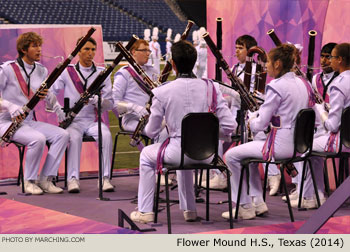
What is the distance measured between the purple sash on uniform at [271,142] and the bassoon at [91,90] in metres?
1.82

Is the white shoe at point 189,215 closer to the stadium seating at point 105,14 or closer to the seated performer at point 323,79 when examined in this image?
the seated performer at point 323,79

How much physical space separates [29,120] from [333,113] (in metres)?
3.33

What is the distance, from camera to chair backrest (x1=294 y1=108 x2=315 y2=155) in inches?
219

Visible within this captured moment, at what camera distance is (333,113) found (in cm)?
596

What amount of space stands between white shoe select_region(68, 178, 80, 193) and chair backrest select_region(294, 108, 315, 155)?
2.64 metres

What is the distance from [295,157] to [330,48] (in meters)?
1.63

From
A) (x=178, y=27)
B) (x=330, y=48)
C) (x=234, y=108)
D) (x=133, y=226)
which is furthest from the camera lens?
(x=178, y=27)

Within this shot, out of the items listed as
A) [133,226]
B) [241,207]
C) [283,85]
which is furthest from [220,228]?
[283,85]

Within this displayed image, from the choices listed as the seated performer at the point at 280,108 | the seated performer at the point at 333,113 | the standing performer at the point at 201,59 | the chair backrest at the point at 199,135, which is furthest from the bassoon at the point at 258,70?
the standing performer at the point at 201,59

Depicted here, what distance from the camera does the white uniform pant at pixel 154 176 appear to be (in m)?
5.34

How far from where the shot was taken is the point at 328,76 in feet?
22.4

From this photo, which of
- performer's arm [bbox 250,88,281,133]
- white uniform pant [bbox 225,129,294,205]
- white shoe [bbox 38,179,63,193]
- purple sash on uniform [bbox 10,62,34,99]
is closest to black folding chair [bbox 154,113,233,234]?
white uniform pant [bbox 225,129,294,205]

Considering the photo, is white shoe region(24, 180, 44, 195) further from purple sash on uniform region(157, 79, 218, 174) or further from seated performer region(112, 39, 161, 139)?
purple sash on uniform region(157, 79, 218, 174)

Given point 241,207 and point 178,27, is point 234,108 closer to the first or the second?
point 241,207
